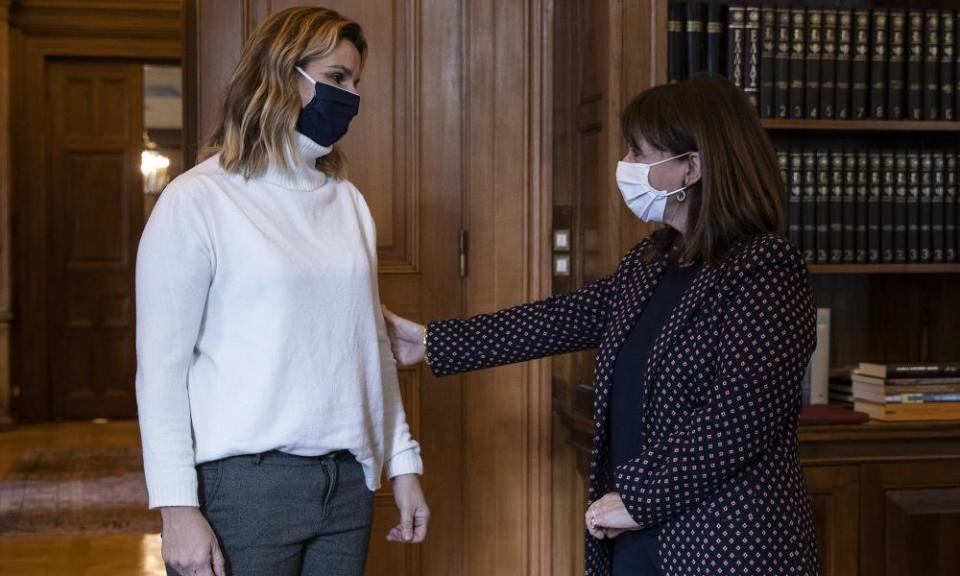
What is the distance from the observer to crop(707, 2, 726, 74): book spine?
309cm

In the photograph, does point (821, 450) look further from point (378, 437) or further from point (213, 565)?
point (213, 565)

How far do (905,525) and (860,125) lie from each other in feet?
3.43

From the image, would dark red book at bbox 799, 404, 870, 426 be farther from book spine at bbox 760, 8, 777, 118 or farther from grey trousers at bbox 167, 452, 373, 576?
grey trousers at bbox 167, 452, 373, 576

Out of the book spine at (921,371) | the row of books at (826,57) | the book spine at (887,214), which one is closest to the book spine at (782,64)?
the row of books at (826,57)

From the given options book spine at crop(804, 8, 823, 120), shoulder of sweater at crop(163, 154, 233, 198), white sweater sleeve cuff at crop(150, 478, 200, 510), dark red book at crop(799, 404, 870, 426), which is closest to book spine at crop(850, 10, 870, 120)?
book spine at crop(804, 8, 823, 120)

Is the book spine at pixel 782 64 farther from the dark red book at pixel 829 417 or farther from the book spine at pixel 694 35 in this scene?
the dark red book at pixel 829 417

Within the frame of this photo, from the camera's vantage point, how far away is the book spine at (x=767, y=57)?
3.13m

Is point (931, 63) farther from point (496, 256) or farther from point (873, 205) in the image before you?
point (496, 256)

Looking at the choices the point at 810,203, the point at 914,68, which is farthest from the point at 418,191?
the point at 914,68

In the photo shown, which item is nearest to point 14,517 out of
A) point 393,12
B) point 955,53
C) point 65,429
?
point 65,429

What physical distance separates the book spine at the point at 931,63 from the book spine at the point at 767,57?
1.45 feet

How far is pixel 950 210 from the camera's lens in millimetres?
3307

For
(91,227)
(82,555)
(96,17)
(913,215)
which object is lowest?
(82,555)

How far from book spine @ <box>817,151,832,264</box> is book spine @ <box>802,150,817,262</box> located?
0.04ft
